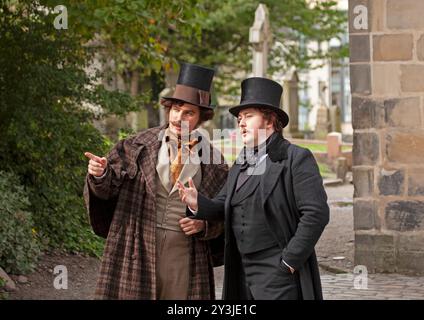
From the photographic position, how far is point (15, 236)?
29.6 ft

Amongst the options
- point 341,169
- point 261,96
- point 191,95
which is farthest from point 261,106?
point 341,169

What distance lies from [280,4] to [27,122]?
20.9 metres

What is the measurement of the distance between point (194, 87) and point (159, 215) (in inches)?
26.8

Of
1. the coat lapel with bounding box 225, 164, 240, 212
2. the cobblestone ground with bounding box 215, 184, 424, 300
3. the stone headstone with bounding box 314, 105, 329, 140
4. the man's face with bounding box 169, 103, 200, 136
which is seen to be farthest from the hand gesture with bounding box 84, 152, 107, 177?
the stone headstone with bounding box 314, 105, 329, 140

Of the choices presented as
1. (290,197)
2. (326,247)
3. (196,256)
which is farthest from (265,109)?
(326,247)

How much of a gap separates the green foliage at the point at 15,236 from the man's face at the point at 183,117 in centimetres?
396

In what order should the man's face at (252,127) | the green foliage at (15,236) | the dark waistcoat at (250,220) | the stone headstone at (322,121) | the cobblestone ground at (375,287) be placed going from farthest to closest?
the stone headstone at (322,121) → the green foliage at (15,236) → the cobblestone ground at (375,287) → the man's face at (252,127) → the dark waistcoat at (250,220)

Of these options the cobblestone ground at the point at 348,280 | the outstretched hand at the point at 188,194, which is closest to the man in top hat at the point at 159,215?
the outstretched hand at the point at 188,194

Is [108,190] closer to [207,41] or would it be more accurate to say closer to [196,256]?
[196,256]

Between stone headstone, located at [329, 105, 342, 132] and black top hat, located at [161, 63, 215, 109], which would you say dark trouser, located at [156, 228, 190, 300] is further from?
stone headstone, located at [329, 105, 342, 132]

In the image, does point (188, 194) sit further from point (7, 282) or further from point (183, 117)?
point (7, 282)

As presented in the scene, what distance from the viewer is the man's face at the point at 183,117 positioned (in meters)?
5.20

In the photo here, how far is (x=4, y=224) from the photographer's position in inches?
350

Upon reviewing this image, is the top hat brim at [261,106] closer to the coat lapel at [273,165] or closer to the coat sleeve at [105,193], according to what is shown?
the coat lapel at [273,165]
